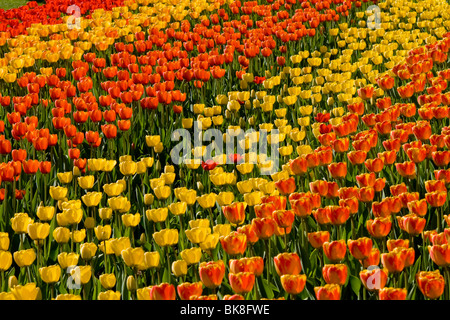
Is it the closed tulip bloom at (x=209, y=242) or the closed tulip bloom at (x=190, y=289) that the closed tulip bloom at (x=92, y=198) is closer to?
the closed tulip bloom at (x=209, y=242)

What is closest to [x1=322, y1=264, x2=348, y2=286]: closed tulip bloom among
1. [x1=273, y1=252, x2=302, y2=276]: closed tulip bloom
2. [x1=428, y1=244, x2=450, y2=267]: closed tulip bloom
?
[x1=273, y1=252, x2=302, y2=276]: closed tulip bloom

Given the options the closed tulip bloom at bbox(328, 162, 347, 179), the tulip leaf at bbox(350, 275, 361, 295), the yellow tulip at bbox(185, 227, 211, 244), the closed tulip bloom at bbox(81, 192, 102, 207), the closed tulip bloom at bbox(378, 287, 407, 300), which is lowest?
the tulip leaf at bbox(350, 275, 361, 295)

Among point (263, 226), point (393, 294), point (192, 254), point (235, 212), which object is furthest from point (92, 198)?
point (393, 294)

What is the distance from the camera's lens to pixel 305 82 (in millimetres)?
6988

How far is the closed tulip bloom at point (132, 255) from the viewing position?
2.91m

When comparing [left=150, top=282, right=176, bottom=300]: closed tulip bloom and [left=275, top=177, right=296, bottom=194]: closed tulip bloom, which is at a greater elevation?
[left=275, top=177, right=296, bottom=194]: closed tulip bloom

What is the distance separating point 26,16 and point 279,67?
4.12 m

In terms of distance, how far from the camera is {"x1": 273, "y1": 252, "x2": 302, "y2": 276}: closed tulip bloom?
2.60m

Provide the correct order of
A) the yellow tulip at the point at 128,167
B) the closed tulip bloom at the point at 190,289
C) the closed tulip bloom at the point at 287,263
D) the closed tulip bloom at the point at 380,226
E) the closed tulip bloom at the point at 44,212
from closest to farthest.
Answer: the closed tulip bloom at the point at 190,289 < the closed tulip bloom at the point at 287,263 < the closed tulip bloom at the point at 380,226 < the closed tulip bloom at the point at 44,212 < the yellow tulip at the point at 128,167

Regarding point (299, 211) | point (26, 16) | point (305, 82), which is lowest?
point (299, 211)

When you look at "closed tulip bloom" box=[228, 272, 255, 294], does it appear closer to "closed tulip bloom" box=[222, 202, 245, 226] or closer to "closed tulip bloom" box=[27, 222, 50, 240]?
"closed tulip bloom" box=[222, 202, 245, 226]

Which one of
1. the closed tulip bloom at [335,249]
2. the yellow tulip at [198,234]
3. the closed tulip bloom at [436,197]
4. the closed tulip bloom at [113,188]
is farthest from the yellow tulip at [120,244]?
the closed tulip bloom at [436,197]
